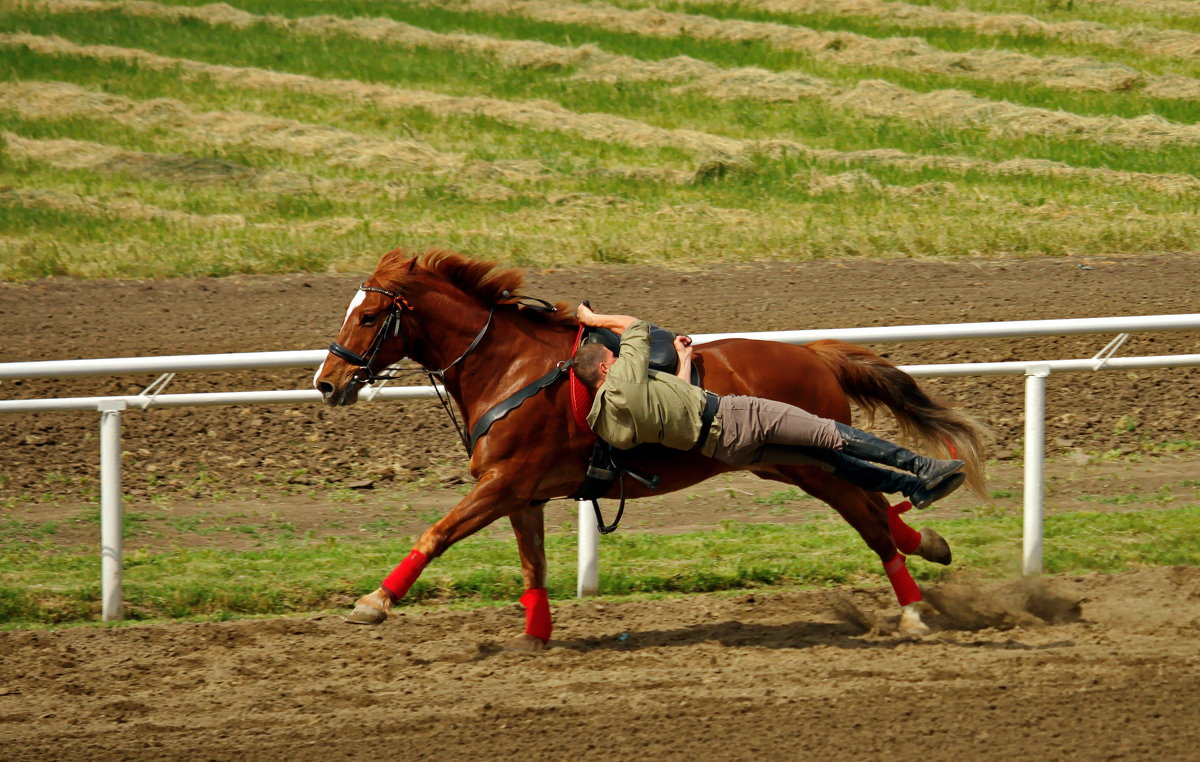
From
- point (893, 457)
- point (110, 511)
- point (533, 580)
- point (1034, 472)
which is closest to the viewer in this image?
point (893, 457)

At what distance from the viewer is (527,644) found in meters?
5.69

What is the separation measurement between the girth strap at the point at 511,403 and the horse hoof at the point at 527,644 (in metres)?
0.80

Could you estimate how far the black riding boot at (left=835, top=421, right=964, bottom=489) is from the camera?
556 cm

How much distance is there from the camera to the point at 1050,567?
263 inches

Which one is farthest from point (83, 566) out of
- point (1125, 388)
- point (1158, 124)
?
point (1158, 124)

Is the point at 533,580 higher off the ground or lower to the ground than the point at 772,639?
higher

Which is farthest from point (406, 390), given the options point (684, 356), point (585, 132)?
point (585, 132)

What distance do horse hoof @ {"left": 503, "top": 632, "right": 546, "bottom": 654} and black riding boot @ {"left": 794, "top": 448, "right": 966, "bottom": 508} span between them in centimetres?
131

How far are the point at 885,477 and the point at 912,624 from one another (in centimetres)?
68

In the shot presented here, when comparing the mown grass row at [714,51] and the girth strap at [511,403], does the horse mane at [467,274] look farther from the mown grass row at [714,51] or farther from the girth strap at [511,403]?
the mown grass row at [714,51]

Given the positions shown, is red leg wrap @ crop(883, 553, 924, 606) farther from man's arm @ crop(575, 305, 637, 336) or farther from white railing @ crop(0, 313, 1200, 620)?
man's arm @ crop(575, 305, 637, 336)

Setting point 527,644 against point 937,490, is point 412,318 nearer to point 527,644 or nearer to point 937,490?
point 527,644

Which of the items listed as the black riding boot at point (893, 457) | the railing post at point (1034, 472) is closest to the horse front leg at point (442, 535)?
the black riding boot at point (893, 457)

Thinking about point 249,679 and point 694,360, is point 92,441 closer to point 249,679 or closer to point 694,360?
point 249,679
